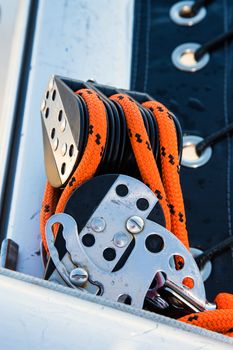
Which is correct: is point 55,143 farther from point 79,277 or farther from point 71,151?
point 79,277

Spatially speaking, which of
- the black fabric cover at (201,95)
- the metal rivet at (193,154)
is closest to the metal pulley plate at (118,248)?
the black fabric cover at (201,95)

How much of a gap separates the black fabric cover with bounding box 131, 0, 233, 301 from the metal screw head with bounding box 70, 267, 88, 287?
0.34 meters

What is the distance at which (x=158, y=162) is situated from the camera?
1.15 m

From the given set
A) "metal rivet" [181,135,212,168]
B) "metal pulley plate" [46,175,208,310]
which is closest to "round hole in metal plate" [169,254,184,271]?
"metal pulley plate" [46,175,208,310]

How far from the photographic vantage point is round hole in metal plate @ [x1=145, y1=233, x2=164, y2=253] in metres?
1.03

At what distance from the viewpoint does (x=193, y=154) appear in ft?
4.92

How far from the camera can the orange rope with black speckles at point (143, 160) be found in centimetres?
109

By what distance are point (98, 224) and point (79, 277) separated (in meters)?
0.08

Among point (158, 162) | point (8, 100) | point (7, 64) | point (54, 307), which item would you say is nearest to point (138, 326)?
point (54, 307)

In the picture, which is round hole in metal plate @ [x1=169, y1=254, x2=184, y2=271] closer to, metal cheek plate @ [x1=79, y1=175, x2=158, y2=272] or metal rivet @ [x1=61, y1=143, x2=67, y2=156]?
metal cheek plate @ [x1=79, y1=175, x2=158, y2=272]

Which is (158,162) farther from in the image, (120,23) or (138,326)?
(120,23)

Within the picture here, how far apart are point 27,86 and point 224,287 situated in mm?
459

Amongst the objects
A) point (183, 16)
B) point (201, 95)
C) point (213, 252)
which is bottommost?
point (213, 252)

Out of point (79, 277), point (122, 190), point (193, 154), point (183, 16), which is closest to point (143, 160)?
point (122, 190)
